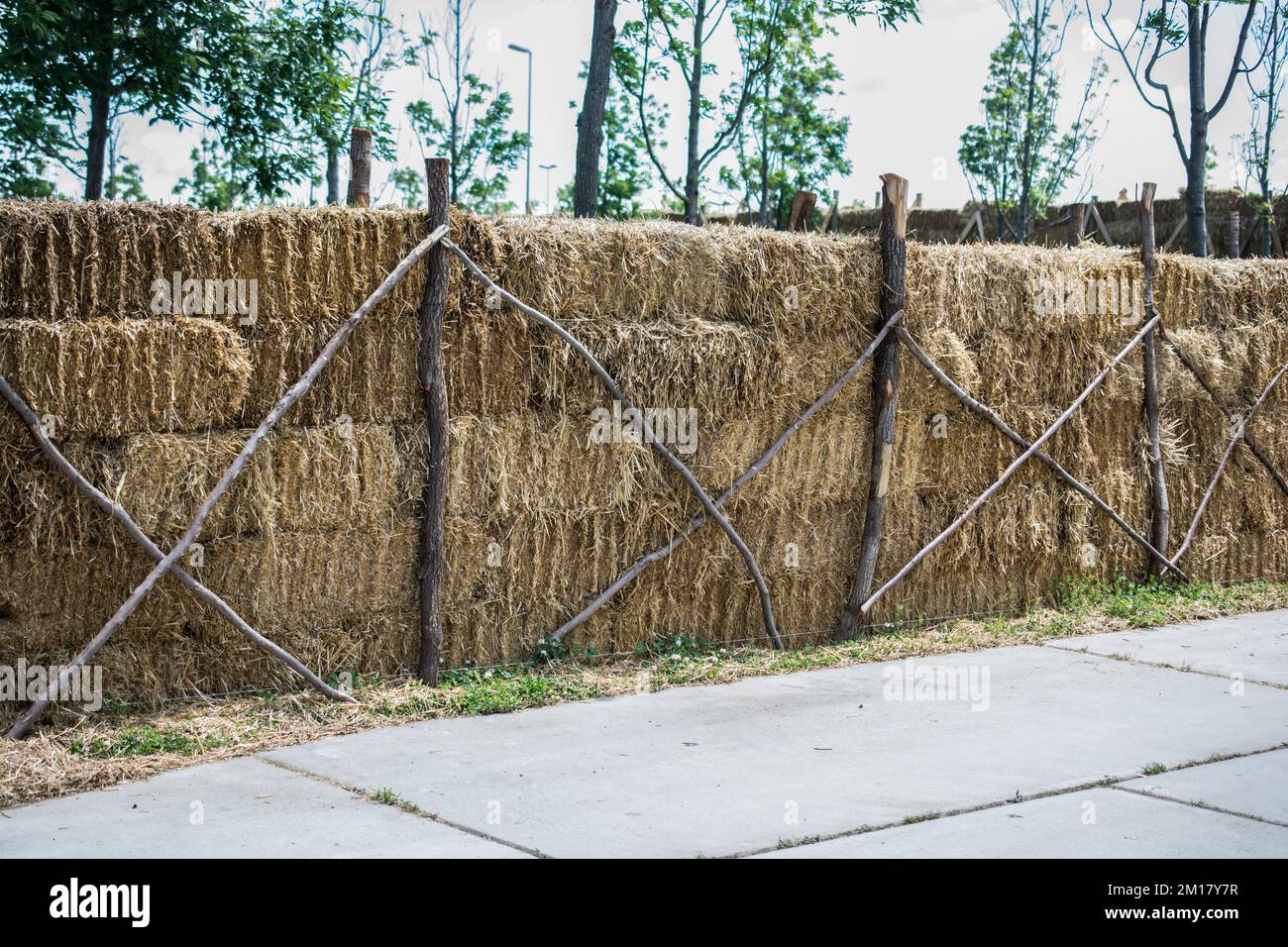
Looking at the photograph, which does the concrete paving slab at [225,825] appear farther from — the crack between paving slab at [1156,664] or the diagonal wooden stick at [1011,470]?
the crack between paving slab at [1156,664]

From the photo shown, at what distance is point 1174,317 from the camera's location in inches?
432

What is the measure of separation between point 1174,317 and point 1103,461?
4.78 feet

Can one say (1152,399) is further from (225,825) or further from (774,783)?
A: (225,825)

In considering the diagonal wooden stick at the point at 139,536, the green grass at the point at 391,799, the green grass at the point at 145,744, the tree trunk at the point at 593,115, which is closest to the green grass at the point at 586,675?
the green grass at the point at 145,744

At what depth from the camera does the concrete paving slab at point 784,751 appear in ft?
17.3

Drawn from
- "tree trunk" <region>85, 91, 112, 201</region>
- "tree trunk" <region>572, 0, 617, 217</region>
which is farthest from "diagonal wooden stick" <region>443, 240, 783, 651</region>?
"tree trunk" <region>85, 91, 112, 201</region>

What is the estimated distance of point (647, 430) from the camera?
8.08m

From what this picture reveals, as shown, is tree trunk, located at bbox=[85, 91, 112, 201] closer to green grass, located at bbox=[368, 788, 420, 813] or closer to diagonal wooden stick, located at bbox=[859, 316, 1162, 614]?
diagonal wooden stick, located at bbox=[859, 316, 1162, 614]

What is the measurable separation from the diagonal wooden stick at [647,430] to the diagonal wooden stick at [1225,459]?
4353mm

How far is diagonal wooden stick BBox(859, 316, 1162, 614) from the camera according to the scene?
935cm

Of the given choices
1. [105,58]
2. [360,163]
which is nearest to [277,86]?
[105,58]

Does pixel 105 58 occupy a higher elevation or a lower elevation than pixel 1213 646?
higher

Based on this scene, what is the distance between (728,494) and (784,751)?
2.41 meters

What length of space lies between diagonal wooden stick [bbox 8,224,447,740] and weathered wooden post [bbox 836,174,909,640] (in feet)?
10.8
